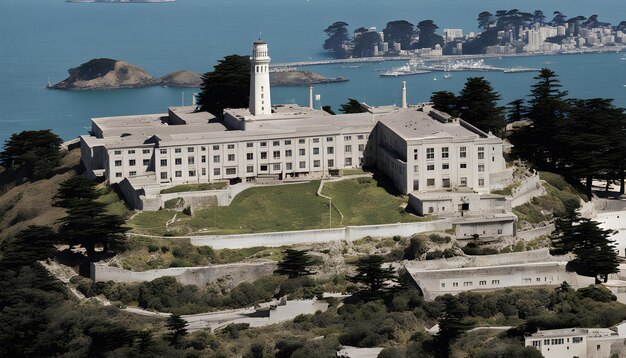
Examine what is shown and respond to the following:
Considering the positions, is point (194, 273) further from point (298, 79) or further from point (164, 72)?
point (164, 72)

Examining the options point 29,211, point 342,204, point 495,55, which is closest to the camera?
point 342,204

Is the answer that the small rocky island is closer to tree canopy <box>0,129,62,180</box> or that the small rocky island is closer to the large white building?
tree canopy <box>0,129,62,180</box>

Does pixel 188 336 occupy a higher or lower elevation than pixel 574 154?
lower

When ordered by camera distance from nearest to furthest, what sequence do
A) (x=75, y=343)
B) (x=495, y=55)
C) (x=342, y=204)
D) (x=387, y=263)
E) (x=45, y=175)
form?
(x=75, y=343), (x=387, y=263), (x=342, y=204), (x=45, y=175), (x=495, y=55)

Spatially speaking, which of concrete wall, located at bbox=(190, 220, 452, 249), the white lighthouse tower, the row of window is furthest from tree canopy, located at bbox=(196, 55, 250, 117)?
the row of window

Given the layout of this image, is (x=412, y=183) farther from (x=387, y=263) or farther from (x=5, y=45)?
(x=5, y=45)

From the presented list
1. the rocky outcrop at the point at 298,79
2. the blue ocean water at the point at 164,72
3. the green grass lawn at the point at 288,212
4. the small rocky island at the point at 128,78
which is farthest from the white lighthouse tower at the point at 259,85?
the rocky outcrop at the point at 298,79

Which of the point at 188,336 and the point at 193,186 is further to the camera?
the point at 193,186

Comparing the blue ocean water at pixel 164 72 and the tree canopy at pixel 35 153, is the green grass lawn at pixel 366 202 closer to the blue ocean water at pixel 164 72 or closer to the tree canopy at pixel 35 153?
the tree canopy at pixel 35 153

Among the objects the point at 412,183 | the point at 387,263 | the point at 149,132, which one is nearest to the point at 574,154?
the point at 412,183
